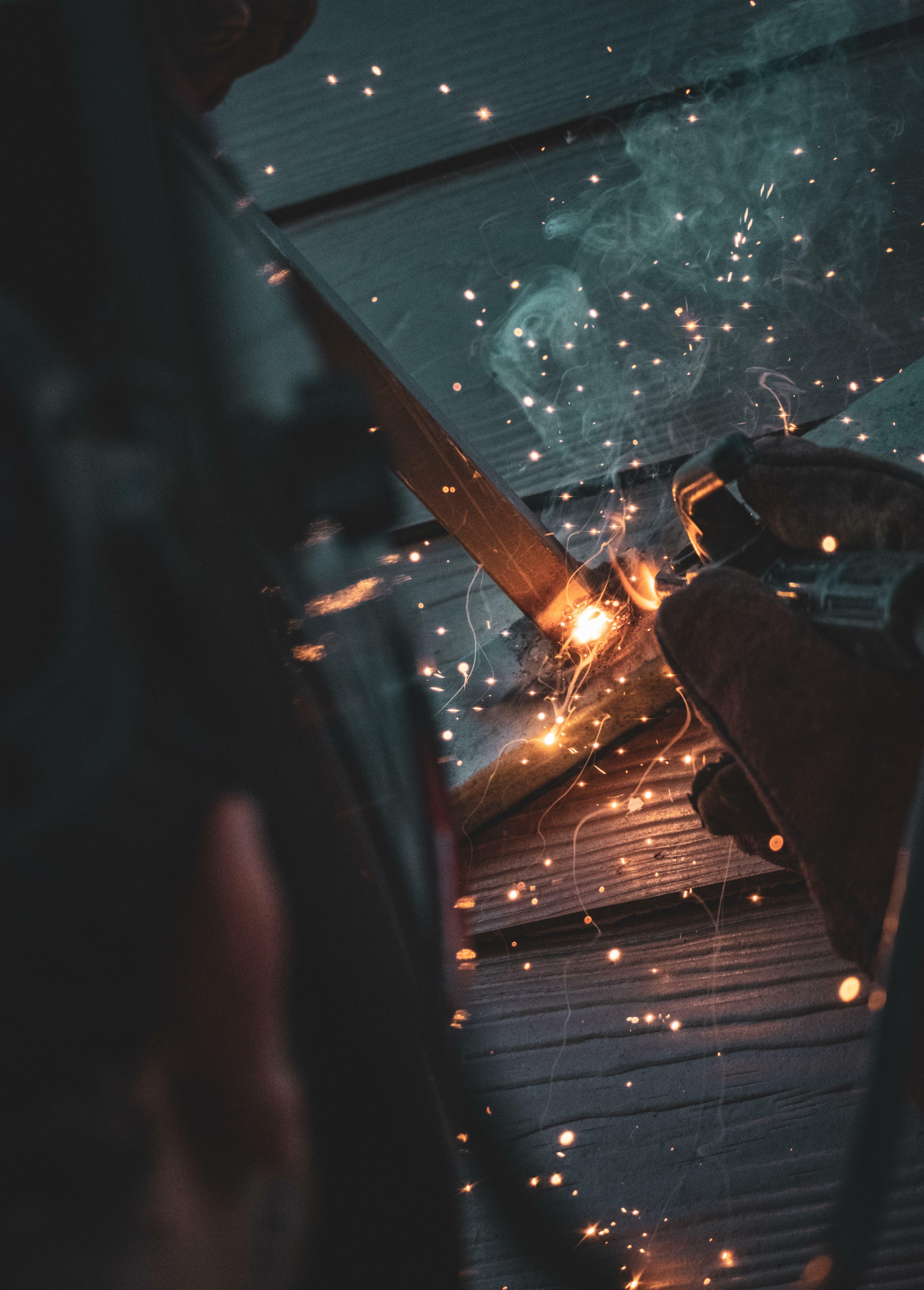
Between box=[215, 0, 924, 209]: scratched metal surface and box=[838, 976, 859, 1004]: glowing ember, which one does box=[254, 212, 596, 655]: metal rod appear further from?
box=[215, 0, 924, 209]: scratched metal surface

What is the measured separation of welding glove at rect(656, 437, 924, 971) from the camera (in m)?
0.45

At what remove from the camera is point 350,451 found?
1.60ft

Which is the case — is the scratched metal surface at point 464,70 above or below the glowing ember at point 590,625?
above

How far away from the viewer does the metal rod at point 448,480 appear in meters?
0.66

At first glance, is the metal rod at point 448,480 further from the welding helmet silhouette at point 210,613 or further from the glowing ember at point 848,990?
the glowing ember at point 848,990

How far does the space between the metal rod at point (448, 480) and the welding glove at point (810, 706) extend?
273 mm

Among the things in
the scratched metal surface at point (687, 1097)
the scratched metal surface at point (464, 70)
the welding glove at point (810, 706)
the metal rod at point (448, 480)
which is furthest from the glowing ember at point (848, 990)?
the scratched metal surface at point (464, 70)

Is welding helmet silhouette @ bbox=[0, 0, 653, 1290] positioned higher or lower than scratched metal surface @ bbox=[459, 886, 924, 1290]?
higher

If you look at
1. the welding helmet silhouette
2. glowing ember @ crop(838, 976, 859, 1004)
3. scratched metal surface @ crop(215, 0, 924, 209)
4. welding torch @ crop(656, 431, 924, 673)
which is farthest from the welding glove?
scratched metal surface @ crop(215, 0, 924, 209)

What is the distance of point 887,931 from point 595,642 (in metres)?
0.53

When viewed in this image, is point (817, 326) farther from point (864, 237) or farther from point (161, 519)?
point (161, 519)

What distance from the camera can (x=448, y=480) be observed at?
751mm

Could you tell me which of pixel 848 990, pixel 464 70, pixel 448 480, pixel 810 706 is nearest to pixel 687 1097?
pixel 848 990

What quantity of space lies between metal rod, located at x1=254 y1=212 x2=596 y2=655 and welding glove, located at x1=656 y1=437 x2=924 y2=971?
0.27m
